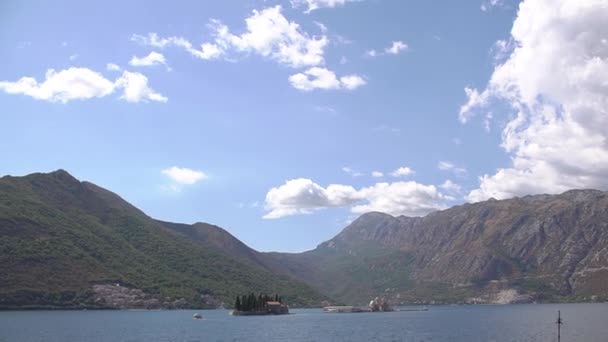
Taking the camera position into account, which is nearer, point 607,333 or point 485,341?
point 485,341

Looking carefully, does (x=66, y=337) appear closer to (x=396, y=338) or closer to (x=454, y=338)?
(x=396, y=338)

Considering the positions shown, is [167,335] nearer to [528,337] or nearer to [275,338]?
[275,338]

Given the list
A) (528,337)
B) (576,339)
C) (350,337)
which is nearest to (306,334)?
(350,337)

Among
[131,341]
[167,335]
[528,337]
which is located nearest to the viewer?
[131,341]

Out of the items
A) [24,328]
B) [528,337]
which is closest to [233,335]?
[24,328]

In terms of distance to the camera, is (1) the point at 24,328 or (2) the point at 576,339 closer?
(2) the point at 576,339

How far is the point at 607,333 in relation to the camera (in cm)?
15112

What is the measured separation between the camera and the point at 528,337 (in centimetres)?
14538

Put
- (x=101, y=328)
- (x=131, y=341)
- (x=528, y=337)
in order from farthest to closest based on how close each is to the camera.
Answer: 1. (x=101, y=328)
2. (x=528, y=337)
3. (x=131, y=341)

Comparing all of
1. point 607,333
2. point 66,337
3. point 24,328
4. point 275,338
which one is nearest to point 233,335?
point 275,338

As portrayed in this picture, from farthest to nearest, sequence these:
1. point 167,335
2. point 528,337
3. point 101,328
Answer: point 101,328, point 167,335, point 528,337

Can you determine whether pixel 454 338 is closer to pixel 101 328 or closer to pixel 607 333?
pixel 607 333

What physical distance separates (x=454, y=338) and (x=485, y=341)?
1213 centimetres

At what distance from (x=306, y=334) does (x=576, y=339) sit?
211ft
